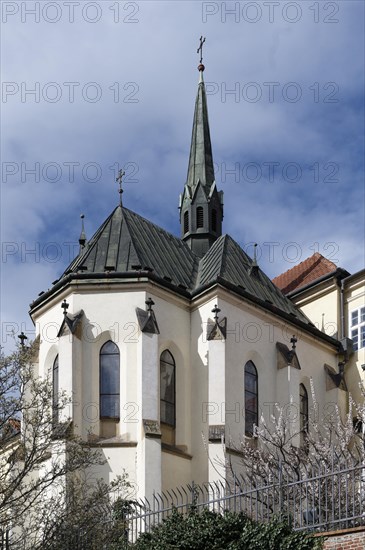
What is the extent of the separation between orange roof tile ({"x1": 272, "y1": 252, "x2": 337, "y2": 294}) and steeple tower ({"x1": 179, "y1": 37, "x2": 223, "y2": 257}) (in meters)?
3.33

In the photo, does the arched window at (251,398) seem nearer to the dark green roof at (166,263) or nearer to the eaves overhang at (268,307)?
the eaves overhang at (268,307)

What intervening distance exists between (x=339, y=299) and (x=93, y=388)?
10.8 m

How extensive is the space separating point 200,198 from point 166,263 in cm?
612

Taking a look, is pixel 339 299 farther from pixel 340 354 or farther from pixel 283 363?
pixel 283 363

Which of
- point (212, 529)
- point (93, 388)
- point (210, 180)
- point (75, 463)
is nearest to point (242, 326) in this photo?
point (93, 388)

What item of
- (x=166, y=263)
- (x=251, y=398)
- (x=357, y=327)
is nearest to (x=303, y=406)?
(x=251, y=398)

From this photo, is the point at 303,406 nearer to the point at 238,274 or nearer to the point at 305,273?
the point at 238,274

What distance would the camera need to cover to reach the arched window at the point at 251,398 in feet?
114

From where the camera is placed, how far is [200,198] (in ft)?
139

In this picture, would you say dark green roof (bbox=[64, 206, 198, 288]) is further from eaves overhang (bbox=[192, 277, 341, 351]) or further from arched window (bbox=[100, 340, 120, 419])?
arched window (bbox=[100, 340, 120, 419])

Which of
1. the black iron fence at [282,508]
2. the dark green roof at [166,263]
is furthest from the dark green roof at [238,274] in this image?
the black iron fence at [282,508]

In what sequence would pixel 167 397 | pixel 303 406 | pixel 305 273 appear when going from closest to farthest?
pixel 167 397 → pixel 303 406 → pixel 305 273

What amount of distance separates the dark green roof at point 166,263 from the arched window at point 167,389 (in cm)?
216

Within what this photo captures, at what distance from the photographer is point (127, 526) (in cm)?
2302
